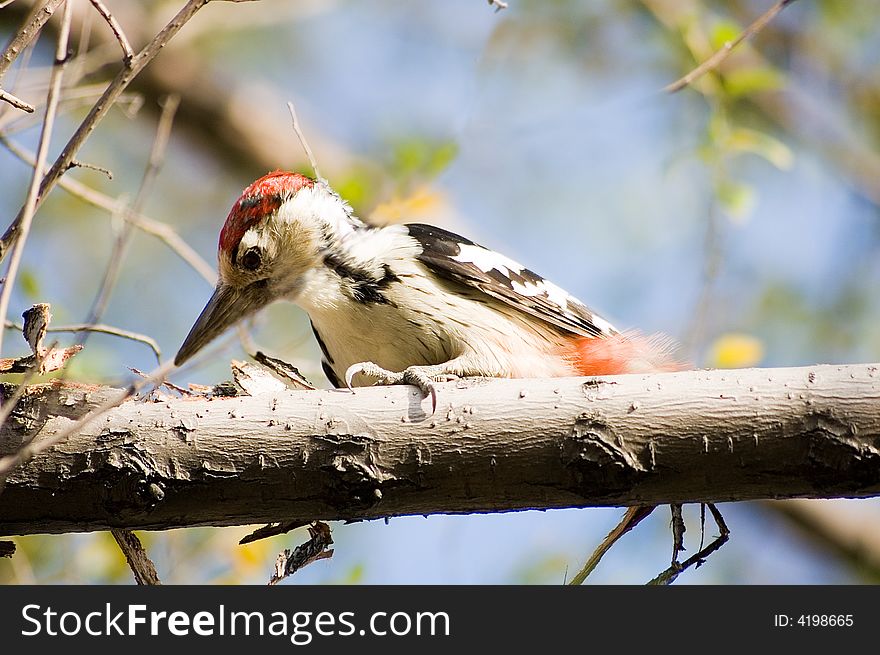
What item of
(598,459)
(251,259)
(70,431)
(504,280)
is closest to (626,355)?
(504,280)

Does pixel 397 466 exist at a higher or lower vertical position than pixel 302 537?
lower

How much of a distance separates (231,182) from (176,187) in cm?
103

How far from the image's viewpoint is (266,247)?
10.2ft

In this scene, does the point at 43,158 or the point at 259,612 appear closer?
the point at 43,158

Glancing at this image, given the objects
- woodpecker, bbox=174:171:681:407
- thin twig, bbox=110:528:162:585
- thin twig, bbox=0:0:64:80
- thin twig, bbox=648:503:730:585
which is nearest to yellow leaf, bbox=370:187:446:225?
woodpecker, bbox=174:171:681:407

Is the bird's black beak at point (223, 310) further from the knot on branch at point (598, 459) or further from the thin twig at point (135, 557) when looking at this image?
the knot on branch at point (598, 459)

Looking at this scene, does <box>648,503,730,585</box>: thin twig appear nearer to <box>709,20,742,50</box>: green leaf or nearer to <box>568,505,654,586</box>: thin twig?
<box>568,505,654,586</box>: thin twig

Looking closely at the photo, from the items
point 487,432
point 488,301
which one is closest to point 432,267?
point 488,301

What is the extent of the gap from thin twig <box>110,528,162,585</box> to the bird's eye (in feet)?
3.39

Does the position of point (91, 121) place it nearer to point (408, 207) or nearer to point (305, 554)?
point (305, 554)

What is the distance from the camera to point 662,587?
2480 mm

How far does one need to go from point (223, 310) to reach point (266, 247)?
0.82 ft

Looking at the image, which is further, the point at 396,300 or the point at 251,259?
the point at 251,259

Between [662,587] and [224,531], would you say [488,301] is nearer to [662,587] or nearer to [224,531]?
[662,587]
